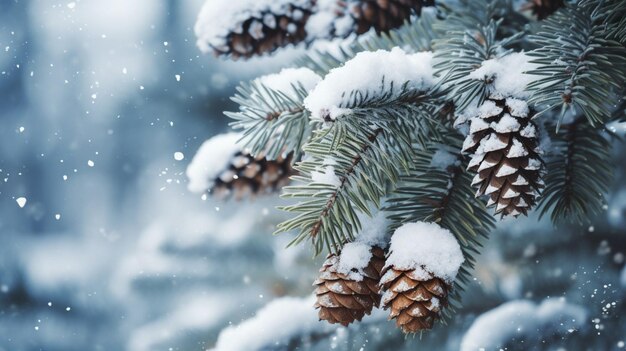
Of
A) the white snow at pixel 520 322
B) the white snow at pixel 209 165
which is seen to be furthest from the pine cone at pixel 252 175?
the white snow at pixel 520 322

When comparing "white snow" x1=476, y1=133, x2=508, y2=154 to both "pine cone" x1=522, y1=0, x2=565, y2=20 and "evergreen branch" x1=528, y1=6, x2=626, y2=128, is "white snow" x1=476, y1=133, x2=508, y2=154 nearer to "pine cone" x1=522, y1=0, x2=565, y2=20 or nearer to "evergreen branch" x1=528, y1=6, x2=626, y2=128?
"evergreen branch" x1=528, y1=6, x2=626, y2=128

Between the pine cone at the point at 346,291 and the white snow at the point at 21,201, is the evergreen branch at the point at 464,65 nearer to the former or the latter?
the pine cone at the point at 346,291

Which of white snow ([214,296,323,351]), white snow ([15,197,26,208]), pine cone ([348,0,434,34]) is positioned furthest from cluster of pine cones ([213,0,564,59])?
white snow ([15,197,26,208])

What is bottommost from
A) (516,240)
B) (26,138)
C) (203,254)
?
(516,240)

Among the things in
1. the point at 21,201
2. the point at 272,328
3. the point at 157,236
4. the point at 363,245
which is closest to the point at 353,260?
the point at 363,245

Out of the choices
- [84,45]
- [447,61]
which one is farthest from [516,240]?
[84,45]

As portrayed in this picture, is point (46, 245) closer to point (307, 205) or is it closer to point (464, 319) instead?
point (464, 319)
